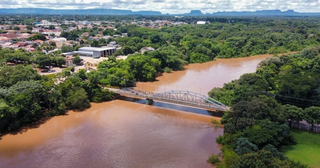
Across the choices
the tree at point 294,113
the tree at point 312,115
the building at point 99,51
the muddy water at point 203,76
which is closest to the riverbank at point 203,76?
the muddy water at point 203,76

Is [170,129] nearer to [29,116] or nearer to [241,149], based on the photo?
[241,149]

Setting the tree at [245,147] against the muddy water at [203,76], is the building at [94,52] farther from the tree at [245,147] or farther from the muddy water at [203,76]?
the tree at [245,147]

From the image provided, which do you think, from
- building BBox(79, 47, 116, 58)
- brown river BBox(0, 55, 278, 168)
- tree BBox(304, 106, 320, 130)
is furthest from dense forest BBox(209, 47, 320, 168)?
building BBox(79, 47, 116, 58)

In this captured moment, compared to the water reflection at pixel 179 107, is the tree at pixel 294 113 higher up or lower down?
higher up

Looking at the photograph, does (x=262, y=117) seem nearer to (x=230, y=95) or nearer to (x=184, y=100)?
(x=230, y=95)

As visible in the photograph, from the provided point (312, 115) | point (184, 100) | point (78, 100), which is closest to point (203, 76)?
point (184, 100)
